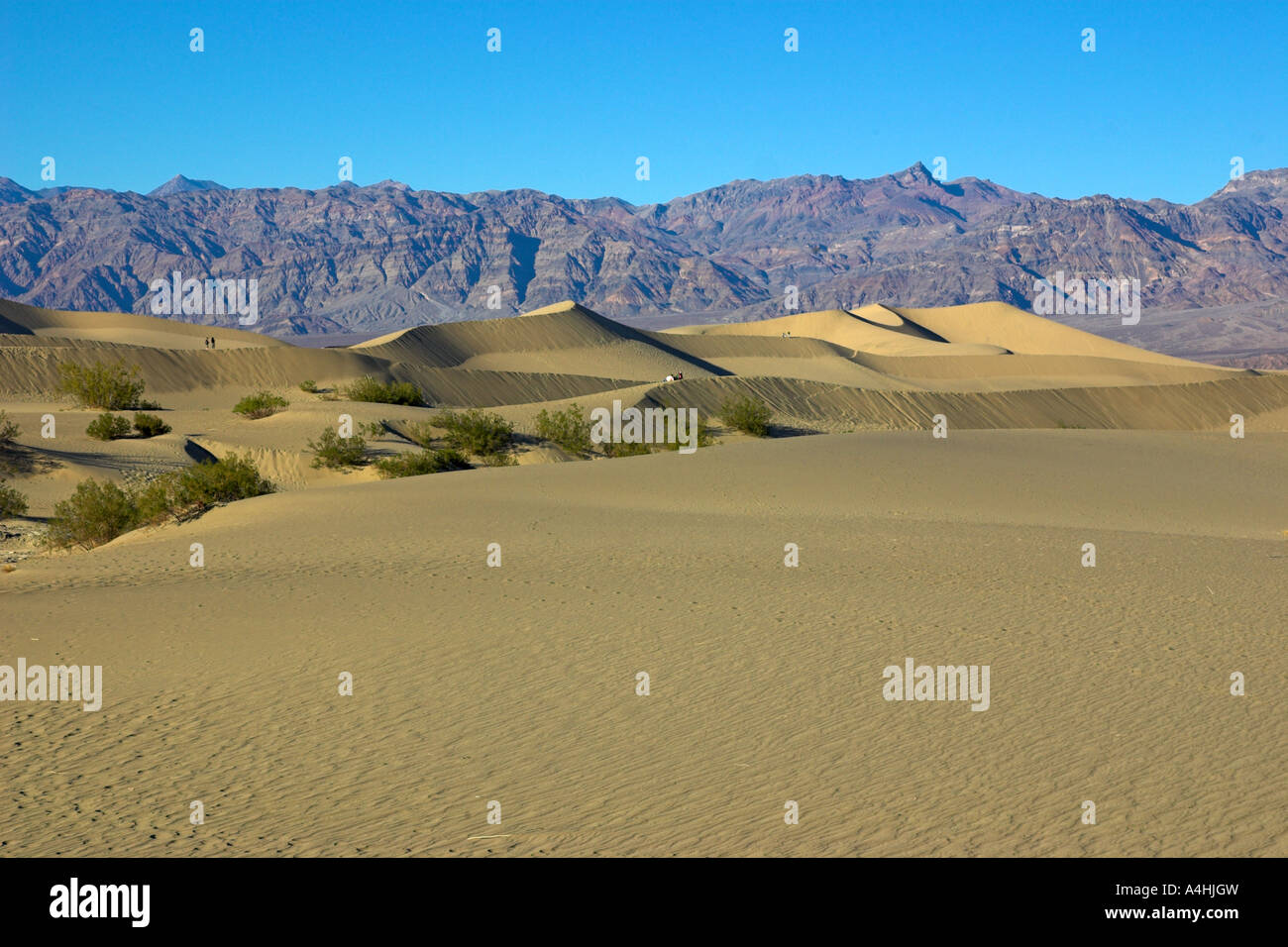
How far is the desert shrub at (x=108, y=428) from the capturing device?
36312mm

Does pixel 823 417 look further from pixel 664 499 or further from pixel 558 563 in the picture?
pixel 558 563

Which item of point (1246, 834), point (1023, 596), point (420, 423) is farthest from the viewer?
point (420, 423)

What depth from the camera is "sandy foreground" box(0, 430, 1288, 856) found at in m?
6.99

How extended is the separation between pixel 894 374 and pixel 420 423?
5360 cm

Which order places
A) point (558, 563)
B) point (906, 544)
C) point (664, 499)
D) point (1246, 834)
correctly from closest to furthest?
1. point (1246, 834)
2. point (558, 563)
3. point (906, 544)
4. point (664, 499)

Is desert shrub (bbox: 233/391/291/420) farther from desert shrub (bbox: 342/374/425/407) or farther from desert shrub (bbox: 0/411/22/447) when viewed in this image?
desert shrub (bbox: 0/411/22/447)

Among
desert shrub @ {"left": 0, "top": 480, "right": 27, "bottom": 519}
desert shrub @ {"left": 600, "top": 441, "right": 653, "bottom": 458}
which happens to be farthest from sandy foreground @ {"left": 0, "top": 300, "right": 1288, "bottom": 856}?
desert shrub @ {"left": 600, "top": 441, "right": 653, "bottom": 458}

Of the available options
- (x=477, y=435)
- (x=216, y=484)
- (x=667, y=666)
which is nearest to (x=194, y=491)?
(x=216, y=484)

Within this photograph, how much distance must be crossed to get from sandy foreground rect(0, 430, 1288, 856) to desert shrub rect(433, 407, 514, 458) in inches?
688

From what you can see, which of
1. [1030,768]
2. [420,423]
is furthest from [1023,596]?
[420,423]

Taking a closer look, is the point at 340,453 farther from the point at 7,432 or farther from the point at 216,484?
the point at 216,484

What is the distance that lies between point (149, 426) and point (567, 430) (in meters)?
13.6
